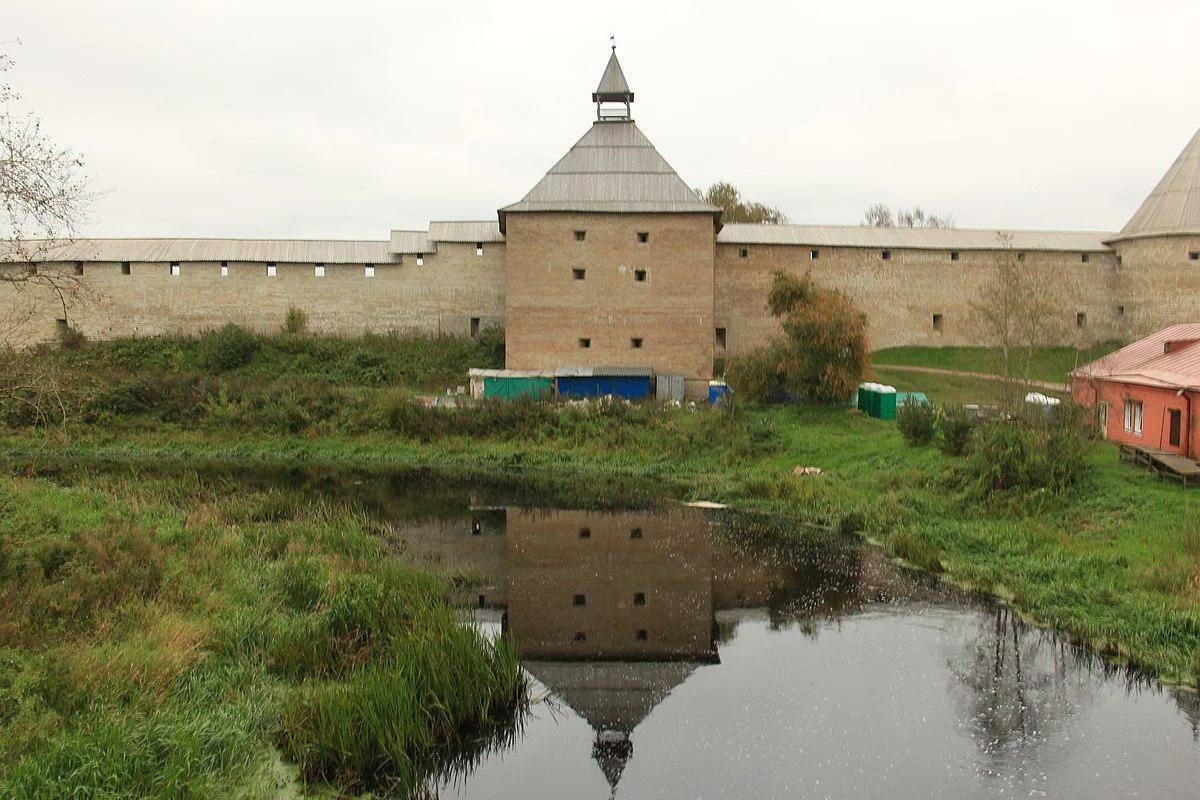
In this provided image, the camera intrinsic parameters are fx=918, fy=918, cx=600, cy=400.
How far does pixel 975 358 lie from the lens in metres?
22.6

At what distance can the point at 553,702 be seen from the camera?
6758 millimetres

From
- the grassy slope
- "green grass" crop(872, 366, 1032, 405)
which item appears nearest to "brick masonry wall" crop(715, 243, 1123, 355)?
"green grass" crop(872, 366, 1032, 405)

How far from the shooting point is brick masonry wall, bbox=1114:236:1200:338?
869 inches

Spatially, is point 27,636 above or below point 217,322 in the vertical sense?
below

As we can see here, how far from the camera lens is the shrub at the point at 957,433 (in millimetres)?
12945

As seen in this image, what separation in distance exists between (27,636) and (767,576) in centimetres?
677

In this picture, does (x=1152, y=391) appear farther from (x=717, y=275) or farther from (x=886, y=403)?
(x=717, y=275)

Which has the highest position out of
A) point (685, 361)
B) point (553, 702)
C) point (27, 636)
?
point (685, 361)

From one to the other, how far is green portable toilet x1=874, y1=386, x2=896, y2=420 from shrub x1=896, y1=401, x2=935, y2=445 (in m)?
2.90

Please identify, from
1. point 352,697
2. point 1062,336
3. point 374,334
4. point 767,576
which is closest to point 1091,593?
point 767,576

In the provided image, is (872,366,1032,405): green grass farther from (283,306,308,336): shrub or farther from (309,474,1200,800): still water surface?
(283,306,308,336): shrub

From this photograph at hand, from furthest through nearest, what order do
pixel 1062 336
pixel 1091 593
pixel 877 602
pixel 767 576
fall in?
1. pixel 1062 336
2. pixel 767 576
3. pixel 877 602
4. pixel 1091 593

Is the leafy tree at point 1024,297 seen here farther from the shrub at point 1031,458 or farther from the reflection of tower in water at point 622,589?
the reflection of tower in water at point 622,589

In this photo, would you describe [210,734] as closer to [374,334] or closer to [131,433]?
[131,433]
